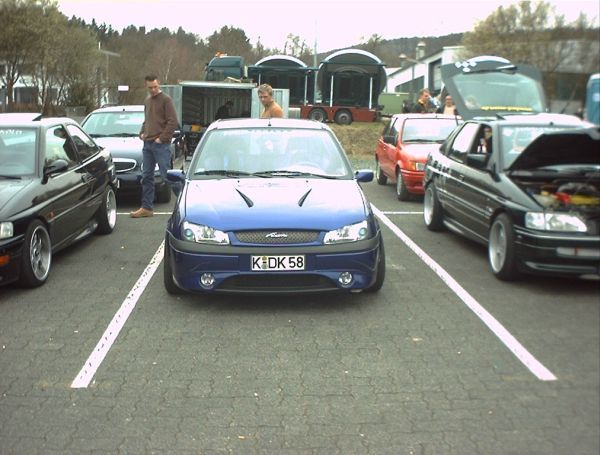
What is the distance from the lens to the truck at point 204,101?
18.2m

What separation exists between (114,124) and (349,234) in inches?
318

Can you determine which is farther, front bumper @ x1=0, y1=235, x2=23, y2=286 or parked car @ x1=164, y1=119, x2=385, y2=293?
front bumper @ x1=0, y1=235, x2=23, y2=286

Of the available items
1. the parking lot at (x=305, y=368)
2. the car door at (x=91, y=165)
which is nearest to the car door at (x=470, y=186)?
the parking lot at (x=305, y=368)

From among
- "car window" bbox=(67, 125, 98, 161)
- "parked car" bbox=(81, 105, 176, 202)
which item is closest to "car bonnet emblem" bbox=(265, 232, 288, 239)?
"car window" bbox=(67, 125, 98, 161)

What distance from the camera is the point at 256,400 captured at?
388 centimetres

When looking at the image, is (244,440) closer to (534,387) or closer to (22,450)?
(22,450)

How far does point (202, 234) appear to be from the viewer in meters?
5.41

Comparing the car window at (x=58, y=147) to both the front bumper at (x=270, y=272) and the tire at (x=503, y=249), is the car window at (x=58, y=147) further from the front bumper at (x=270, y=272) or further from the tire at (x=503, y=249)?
the tire at (x=503, y=249)

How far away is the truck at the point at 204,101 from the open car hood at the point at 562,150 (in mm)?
11612

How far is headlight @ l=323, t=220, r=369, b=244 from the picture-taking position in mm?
5395

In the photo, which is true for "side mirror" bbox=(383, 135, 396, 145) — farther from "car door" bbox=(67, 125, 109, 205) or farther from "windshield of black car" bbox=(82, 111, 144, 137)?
"car door" bbox=(67, 125, 109, 205)

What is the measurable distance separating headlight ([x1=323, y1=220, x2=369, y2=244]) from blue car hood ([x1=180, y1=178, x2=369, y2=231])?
0.15 feet

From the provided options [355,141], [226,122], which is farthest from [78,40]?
[226,122]

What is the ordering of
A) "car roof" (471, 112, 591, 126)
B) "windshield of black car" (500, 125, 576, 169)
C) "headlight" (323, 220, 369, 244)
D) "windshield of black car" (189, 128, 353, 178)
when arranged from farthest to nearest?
1. "car roof" (471, 112, 591, 126)
2. "windshield of black car" (500, 125, 576, 169)
3. "windshield of black car" (189, 128, 353, 178)
4. "headlight" (323, 220, 369, 244)
